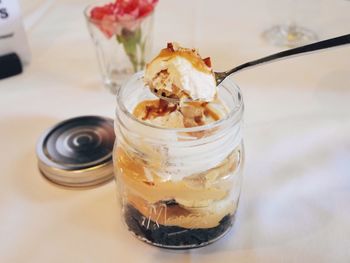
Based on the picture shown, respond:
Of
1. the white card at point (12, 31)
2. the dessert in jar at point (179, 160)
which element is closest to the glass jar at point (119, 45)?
the white card at point (12, 31)

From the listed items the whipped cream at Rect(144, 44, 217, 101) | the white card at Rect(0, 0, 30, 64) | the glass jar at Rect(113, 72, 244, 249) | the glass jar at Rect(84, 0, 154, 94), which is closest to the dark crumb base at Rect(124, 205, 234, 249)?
the glass jar at Rect(113, 72, 244, 249)

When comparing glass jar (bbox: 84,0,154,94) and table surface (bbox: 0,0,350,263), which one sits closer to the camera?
table surface (bbox: 0,0,350,263)

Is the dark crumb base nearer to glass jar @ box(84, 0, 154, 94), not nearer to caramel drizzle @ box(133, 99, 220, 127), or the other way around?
caramel drizzle @ box(133, 99, 220, 127)

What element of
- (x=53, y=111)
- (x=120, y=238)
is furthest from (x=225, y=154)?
(x=53, y=111)

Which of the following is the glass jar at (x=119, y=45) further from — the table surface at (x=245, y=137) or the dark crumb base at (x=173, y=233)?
the dark crumb base at (x=173, y=233)

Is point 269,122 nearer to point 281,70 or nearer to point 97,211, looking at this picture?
point 281,70

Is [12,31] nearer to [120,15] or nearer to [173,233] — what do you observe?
[120,15]

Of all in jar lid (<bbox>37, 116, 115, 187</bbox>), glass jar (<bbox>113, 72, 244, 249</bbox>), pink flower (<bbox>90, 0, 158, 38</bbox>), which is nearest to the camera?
glass jar (<bbox>113, 72, 244, 249</bbox>)
